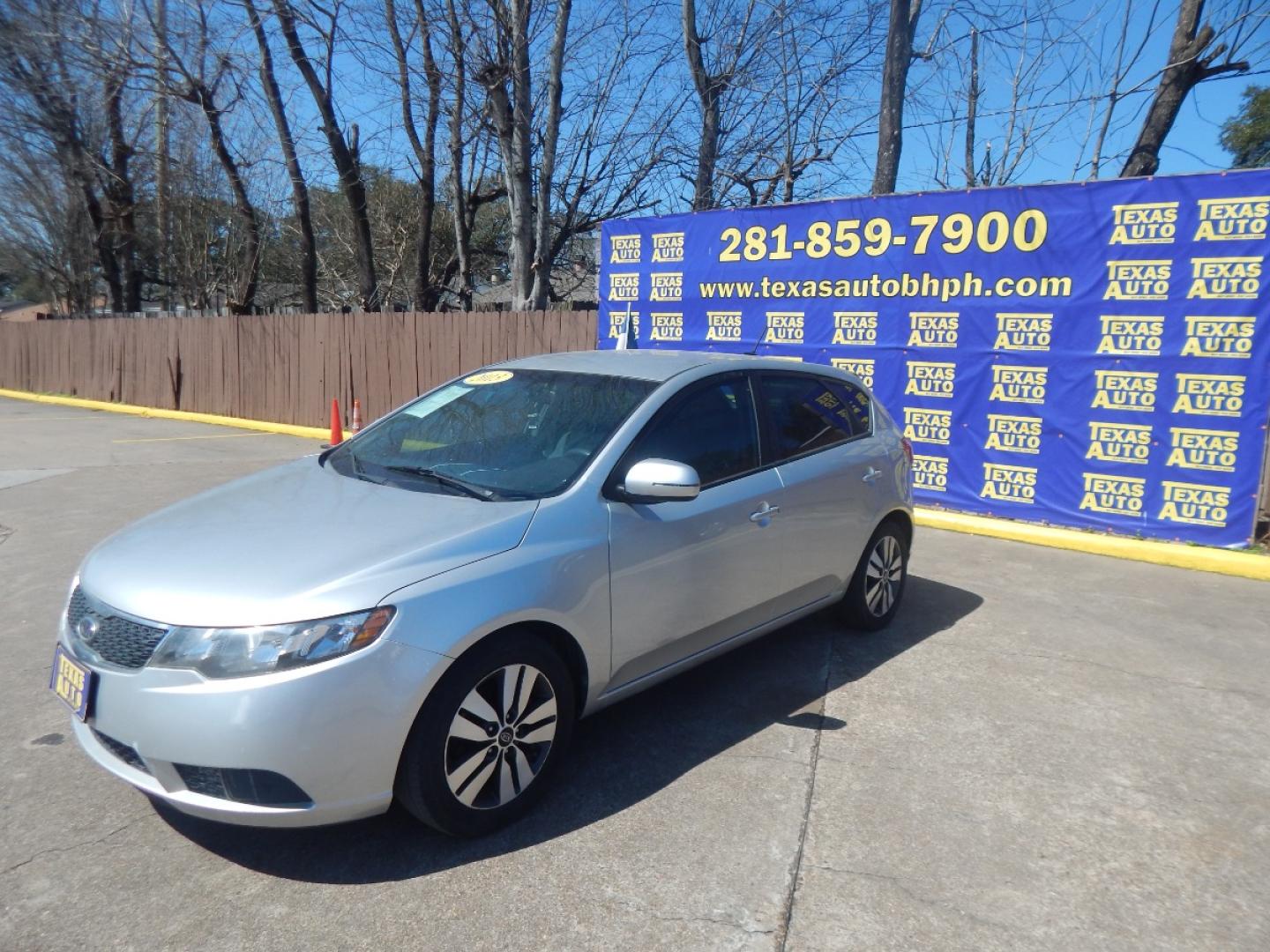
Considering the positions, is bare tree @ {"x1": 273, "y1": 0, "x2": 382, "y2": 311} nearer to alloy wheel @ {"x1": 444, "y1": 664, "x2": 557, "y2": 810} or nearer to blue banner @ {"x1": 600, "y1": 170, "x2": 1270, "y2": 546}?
blue banner @ {"x1": 600, "y1": 170, "x2": 1270, "y2": 546}

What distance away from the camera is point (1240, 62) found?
11.6 meters

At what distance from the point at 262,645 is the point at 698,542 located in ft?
5.77

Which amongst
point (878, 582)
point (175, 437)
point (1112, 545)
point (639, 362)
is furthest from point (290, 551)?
point (175, 437)

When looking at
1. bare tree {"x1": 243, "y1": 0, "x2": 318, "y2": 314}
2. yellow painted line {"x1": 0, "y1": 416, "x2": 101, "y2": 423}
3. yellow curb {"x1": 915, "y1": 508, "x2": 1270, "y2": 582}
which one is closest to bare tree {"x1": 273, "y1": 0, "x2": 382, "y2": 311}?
bare tree {"x1": 243, "y1": 0, "x2": 318, "y2": 314}

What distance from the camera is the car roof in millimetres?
4198

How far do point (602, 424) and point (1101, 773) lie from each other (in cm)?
248

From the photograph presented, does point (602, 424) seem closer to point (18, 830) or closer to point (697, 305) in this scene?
point (18, 830)

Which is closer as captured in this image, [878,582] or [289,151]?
[878,582]

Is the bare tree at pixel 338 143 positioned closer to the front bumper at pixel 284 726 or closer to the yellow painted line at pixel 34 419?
the yellow painted line at pixel 34 419

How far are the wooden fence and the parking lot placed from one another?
7.57 meters

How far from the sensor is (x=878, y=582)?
5.19 m

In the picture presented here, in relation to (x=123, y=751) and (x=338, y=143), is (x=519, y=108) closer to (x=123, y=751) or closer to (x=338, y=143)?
(x=338, y=143)

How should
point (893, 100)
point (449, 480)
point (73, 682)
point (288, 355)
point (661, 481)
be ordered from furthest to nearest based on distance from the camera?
point (288, 355) < point (893, 100) < point (449, 480) < point (661, 481) < point (73, 682)

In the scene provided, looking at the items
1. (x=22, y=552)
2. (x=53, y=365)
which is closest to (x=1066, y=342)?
(x=22, y=552)
